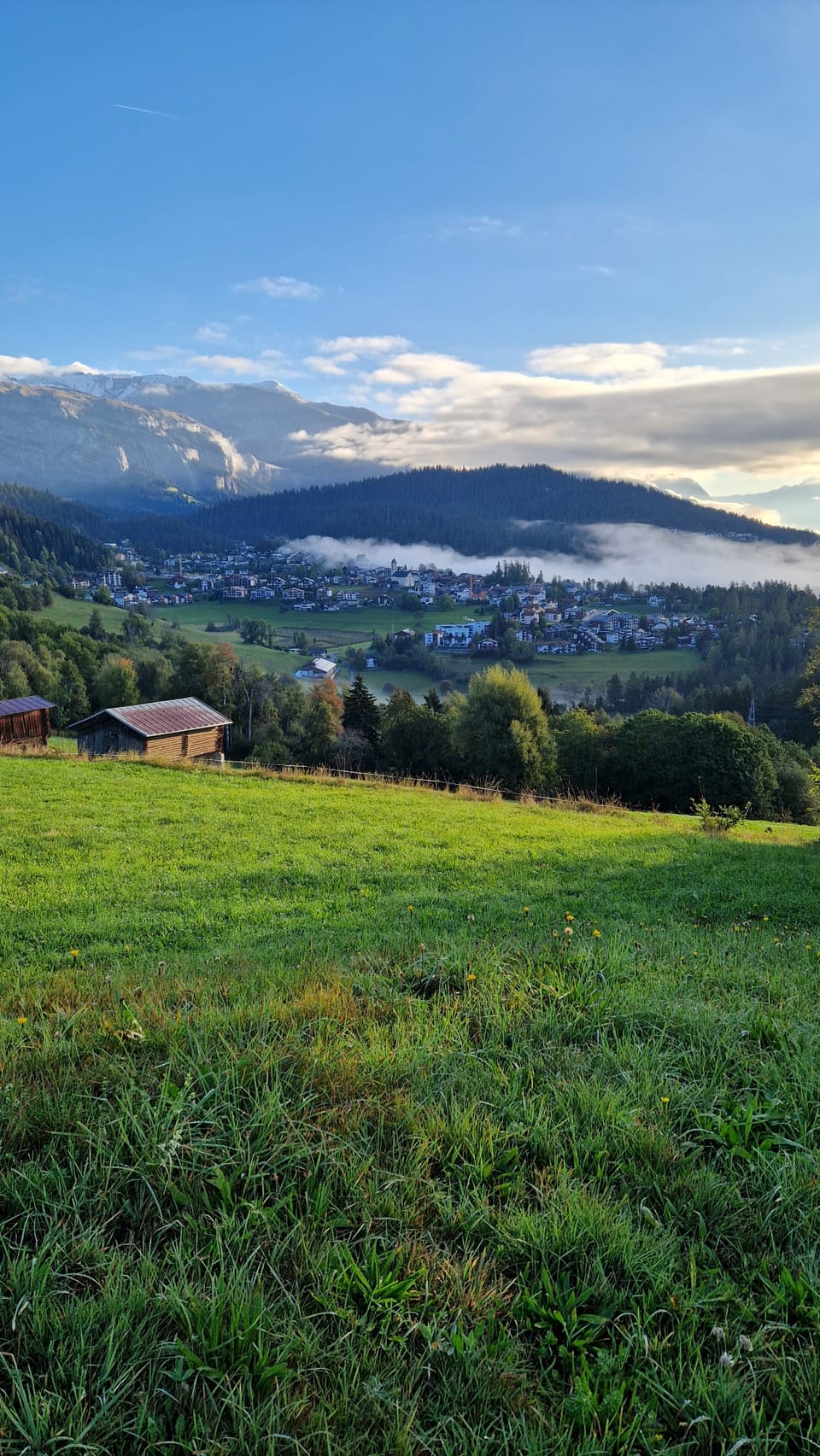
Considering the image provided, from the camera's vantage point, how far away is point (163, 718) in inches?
1583

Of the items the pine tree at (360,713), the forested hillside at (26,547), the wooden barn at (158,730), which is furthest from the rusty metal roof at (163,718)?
the forested hillside at (26,547)

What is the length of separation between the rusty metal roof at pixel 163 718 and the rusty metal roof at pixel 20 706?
8.45ft

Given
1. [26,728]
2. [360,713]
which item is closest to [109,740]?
[26,728]

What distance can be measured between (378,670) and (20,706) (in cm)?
11284

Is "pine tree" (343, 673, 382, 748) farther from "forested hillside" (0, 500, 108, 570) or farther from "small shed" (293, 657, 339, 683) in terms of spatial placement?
"forested hillside" (0, 500, 108, 570)

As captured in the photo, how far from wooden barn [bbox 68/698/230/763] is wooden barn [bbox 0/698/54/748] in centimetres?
227

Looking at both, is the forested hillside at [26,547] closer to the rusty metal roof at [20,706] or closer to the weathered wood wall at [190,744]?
the rusty metal roof at [20,706]

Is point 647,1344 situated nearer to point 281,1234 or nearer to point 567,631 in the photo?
point 281,1234

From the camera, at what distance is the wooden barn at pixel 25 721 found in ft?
121

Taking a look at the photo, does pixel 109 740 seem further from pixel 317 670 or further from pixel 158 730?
pixel 317 670

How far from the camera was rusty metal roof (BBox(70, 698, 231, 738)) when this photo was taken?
3891cm

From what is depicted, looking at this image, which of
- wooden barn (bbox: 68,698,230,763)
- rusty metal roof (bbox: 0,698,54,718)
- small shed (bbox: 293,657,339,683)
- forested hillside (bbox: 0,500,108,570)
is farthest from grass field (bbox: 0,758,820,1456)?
forested hillside (bbox: 0,500,108,570)

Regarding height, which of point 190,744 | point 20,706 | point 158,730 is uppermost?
point 20,706

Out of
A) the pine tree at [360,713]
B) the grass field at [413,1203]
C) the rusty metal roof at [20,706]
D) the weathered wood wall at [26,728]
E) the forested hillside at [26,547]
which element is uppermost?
the forested hillside at [26,547]
